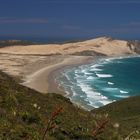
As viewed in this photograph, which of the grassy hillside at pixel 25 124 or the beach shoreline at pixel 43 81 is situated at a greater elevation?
the grassy hillside at pixel 25 124

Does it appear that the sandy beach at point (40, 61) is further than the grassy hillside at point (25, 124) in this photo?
Yes

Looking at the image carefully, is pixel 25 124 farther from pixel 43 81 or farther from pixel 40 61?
pixel 40 61

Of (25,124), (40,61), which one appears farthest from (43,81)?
(25,124)

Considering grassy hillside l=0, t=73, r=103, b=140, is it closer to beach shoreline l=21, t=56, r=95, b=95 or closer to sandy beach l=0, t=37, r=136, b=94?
beach shoreline l=21, t=56, r=95, b=95

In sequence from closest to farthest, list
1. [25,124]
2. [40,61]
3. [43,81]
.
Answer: [25,124], [43,81], [40,61]

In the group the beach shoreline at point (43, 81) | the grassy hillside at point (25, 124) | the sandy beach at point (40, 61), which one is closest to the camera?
the grassy hillside at point (25, 124)

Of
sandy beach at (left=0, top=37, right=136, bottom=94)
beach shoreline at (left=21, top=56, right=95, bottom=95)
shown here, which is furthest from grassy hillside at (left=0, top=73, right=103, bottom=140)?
sandy beach at (left=0, top=37, right=136, bottom=94)

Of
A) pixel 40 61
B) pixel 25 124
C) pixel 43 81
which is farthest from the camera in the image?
pixel 40 61

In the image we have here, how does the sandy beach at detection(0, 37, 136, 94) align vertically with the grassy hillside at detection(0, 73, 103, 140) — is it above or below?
below

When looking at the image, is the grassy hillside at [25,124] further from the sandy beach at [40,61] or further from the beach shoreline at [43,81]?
the sandy beach at [40,61]

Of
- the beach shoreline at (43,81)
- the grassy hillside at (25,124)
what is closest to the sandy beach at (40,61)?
the beach shoreline at (43,81)

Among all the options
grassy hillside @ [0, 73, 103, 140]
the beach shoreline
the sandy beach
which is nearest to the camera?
grassy hillside @ [0, 73, 103, 140]
